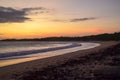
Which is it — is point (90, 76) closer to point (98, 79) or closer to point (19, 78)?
point (98, 79)

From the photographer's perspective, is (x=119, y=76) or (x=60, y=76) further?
(x=60, y=76)

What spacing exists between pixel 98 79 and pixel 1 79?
143 inches

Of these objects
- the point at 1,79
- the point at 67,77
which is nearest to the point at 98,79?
the point at 67,77

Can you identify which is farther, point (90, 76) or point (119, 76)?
point (90, 76)

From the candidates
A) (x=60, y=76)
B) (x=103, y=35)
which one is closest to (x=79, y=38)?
(x=103, y=35)

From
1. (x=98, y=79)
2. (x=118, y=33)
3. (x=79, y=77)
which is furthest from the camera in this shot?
(x=118, y=33)

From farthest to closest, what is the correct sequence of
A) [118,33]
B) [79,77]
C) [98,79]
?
1. [118,33]
2. [79,77]
3. [98,79]

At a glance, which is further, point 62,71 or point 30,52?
point 30,52

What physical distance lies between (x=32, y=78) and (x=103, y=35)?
13192cm

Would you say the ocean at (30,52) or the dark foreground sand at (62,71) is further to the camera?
the ocean at (30,52)

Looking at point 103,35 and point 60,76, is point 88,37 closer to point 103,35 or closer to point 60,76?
point 103,35

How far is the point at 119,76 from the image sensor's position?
26.9 feet

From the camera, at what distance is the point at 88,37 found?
451 ft

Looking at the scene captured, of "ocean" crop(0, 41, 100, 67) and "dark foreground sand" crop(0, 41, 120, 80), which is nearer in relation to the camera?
"dark foreground sand" crop(0, 41, 120, 80)
